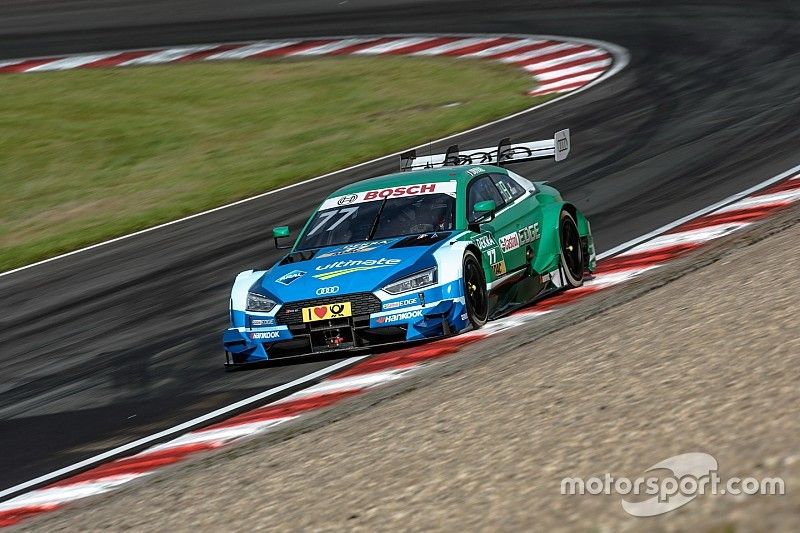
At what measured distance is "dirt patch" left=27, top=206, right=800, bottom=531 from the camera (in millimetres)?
4996

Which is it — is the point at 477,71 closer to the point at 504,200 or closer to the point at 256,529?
the point at 504,200

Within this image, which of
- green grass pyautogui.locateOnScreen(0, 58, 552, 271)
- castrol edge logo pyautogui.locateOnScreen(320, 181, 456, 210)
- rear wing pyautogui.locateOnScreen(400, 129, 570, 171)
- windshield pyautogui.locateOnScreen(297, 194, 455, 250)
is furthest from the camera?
green grass pyautogui.locateOnScreen(0, 58, 552, 271)

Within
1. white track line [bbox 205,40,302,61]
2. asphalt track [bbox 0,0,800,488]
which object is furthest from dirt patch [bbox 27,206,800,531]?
white track line [bbox 205,40,302,61]

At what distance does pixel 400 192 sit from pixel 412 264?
1256mm

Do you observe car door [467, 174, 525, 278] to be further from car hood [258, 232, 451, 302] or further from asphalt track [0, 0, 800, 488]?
asphalt track [0, 0, 800, 488]

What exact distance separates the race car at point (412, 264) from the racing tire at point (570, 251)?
0.5 inches

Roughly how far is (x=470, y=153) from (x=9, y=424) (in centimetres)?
501

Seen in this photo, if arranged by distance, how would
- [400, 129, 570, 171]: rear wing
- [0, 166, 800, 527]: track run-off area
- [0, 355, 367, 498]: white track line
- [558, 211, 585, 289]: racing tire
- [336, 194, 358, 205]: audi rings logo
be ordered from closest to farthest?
[0, 166, 800, 527]: track run-off area → [0, 355, 367, 498]: white track line → [336, 194, 358, 205]: audi rings logo → [558, 211, 585, 289]: racing tire → [400, 129, 570, 171]: rear wing

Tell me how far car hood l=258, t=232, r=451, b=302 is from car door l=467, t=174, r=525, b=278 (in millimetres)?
402

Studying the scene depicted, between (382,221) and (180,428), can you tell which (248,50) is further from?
(180,428)

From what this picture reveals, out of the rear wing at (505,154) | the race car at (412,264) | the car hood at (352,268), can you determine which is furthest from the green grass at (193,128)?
the car hood at (352,268)

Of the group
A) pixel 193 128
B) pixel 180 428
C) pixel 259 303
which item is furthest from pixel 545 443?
pixel 193 128

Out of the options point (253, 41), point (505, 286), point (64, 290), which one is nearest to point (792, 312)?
point (505, 286)

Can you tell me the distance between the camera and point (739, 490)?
4.64m
